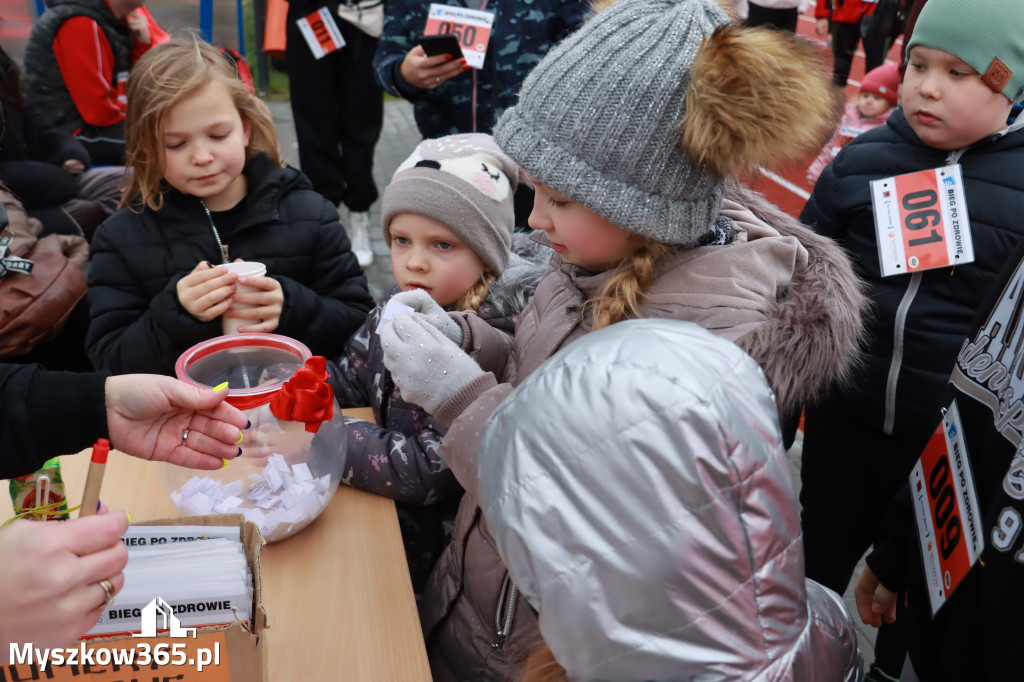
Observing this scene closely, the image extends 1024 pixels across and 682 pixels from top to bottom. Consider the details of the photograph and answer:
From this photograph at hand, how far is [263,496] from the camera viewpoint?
1321 millimetres

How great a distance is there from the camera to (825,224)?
2.07 m

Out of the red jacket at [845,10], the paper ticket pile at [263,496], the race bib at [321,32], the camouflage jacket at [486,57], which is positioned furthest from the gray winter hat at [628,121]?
the red jacket at [845,10]

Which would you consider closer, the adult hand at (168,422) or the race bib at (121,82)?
the adult hand at (168,422)

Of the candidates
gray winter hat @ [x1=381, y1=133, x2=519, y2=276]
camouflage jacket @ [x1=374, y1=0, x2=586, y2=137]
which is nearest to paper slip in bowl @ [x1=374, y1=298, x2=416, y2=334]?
gray winter hat @ [x1=381, y1=133, x2=519, y2=276]

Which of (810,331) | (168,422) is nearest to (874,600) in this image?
(810,331)

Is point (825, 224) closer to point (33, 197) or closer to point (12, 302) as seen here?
point (12, 302)

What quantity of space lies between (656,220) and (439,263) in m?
0.73

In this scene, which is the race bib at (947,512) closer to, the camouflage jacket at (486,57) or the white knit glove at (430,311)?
the white knit glove at (430,311)

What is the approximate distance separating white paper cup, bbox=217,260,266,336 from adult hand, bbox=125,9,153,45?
2.63 meters

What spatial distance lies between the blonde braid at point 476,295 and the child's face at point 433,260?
2 cm

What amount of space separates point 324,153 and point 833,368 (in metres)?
3.92

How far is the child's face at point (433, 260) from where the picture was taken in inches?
71.1

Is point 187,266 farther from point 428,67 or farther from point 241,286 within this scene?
point 428,67

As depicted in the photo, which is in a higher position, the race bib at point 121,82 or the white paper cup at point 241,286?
the white paper cup at point 241,286
